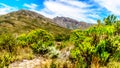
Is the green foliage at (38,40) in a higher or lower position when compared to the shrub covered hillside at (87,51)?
higher

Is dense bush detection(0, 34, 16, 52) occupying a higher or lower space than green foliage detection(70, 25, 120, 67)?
higher

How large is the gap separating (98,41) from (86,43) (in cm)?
152

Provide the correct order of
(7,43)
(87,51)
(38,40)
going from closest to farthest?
(87,51) → (7,43) → (38,40)

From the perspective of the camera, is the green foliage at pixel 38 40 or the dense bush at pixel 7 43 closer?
the dense bush at pixel 7 43

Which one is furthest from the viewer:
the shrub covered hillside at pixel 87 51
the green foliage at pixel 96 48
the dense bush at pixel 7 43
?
the dense bush at pixel 7 43

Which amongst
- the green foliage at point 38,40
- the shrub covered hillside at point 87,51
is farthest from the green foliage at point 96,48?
the green foliage at point 38,40

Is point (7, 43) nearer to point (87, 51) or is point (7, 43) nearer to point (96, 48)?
point (87, 51)

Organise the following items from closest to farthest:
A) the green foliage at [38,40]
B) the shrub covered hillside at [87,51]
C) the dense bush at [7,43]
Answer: the shrub covered hillside at [87,51], the dense bush at [7,43], the green foliage at [38,40]

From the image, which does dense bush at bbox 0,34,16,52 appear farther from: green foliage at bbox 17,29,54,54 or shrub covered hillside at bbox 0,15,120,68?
green foliage at bbox 17,29,54,54

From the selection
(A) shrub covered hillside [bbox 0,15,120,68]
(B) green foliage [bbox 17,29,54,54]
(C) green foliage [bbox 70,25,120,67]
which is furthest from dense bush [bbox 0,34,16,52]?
(C) green foliage [bbox 70,25,120,67]

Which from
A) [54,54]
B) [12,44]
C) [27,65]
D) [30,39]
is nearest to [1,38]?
[12,44]

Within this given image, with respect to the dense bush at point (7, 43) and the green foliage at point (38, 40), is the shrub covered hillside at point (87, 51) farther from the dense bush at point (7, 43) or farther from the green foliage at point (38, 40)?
the green foliage at point (38, 40)

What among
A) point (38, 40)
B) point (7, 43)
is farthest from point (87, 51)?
point (38, 40)

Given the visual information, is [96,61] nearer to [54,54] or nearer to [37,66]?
[37,66]
